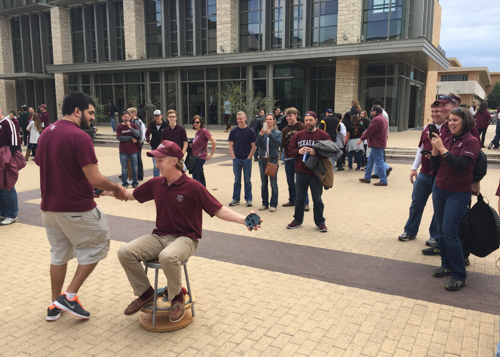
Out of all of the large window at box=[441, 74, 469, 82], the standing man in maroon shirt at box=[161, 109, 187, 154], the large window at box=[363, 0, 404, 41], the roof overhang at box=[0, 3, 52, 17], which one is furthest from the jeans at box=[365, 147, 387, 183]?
the large window at box=[441, 74, 469, 82]

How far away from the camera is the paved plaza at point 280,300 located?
3.45 meters

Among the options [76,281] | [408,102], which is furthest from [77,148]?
[408,102]

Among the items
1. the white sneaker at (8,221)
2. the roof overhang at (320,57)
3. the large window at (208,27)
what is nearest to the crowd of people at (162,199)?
the white sneaker at (8,221)

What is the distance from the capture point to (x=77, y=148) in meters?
3.59

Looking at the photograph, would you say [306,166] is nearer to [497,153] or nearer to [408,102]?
[497,153]

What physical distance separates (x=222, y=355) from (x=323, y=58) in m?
22.0

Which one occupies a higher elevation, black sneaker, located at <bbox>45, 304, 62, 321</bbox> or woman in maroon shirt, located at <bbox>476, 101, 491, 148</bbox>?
woman in maroon shirt, located at <bbox>476, 101, 491, 148</bbox>

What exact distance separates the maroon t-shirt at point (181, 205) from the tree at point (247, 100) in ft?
65.9

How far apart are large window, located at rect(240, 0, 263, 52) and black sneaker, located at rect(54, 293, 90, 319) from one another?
24466 mm

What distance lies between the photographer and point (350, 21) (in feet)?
Result: 74.4

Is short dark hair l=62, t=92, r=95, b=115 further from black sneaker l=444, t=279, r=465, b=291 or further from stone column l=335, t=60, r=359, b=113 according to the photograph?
stone column l=335, t=60, r=359, b=113

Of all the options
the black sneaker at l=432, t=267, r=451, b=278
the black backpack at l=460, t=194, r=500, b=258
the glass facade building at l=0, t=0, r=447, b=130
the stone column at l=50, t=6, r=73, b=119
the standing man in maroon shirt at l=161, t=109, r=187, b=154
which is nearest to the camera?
the black backpack at l=460, t=194, r=500, b=258

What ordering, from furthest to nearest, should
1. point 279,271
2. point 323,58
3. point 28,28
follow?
point 28,28 < point 323,58 < point 279,271

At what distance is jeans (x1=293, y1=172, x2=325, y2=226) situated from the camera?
21.9 ft
